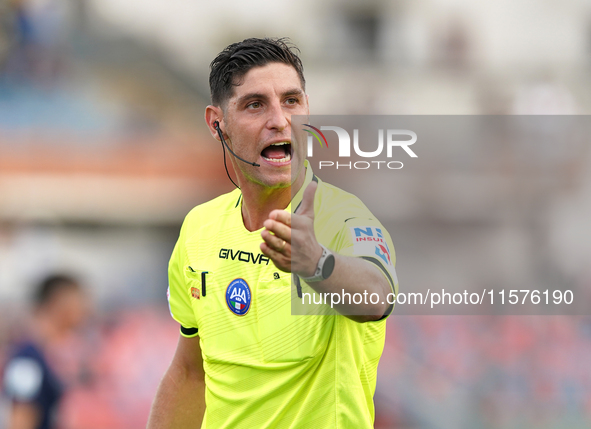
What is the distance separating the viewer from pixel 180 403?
8.48ft

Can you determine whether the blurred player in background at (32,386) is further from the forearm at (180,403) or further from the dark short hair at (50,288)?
the forearm at (180,403)

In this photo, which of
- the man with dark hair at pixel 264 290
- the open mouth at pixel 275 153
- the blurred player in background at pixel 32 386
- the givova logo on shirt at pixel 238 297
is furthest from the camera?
the blurred player in background at pixel 32 386

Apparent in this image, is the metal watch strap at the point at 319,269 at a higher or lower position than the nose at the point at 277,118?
lower

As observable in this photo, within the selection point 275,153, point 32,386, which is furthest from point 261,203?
point 32,386

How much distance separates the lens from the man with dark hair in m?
1.96

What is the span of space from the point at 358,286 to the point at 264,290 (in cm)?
52

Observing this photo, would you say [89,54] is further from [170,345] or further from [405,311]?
[405,311]

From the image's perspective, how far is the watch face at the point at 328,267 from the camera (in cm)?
161

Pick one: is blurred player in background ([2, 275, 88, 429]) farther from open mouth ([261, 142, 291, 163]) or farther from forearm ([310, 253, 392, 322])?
forearm ([310, 253, 392, 322])

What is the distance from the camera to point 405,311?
24.4 ft

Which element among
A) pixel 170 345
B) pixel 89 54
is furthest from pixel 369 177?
pixel 89 54

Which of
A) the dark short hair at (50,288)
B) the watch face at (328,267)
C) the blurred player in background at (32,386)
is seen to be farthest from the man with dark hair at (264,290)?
the dark short hair at (50,288)

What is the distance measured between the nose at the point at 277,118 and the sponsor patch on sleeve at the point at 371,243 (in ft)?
1.68

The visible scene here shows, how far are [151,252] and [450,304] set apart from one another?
4.06 meters
